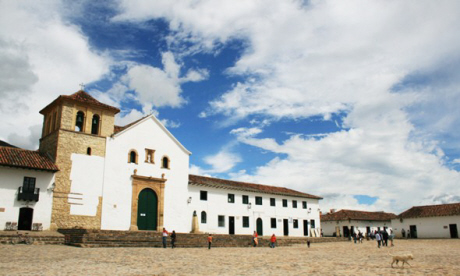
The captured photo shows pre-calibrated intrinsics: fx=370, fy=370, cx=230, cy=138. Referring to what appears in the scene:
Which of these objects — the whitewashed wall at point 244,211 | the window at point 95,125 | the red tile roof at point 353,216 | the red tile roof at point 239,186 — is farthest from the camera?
the red tile roof at point 353,216

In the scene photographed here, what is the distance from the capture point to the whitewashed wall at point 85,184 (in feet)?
88.2

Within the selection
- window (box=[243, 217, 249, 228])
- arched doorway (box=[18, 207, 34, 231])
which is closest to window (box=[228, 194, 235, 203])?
window (box=[243, 217, 249, 228])

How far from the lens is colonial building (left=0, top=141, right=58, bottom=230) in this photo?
24.2m

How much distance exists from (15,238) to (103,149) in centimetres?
985

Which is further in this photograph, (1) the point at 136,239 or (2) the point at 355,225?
(2) the point at 355,225

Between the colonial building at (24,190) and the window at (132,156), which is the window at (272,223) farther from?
the colonial building at (24,190)

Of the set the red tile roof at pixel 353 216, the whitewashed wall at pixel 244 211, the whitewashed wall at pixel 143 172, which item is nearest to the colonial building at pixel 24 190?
the whitewashed wall at pixel 143 172

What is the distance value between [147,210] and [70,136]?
27.5 feet

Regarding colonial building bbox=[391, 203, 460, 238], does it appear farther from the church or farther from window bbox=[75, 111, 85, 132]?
window bbox=[75, 111, 85, 132]

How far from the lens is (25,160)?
2553 cm

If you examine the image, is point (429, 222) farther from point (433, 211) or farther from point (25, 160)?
point (25, 160)

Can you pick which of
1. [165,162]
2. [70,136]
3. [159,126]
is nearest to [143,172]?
[165,162]

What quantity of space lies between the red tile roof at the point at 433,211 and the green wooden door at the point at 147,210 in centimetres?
3474

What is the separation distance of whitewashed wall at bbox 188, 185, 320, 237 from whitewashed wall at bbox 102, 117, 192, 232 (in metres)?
1.98
